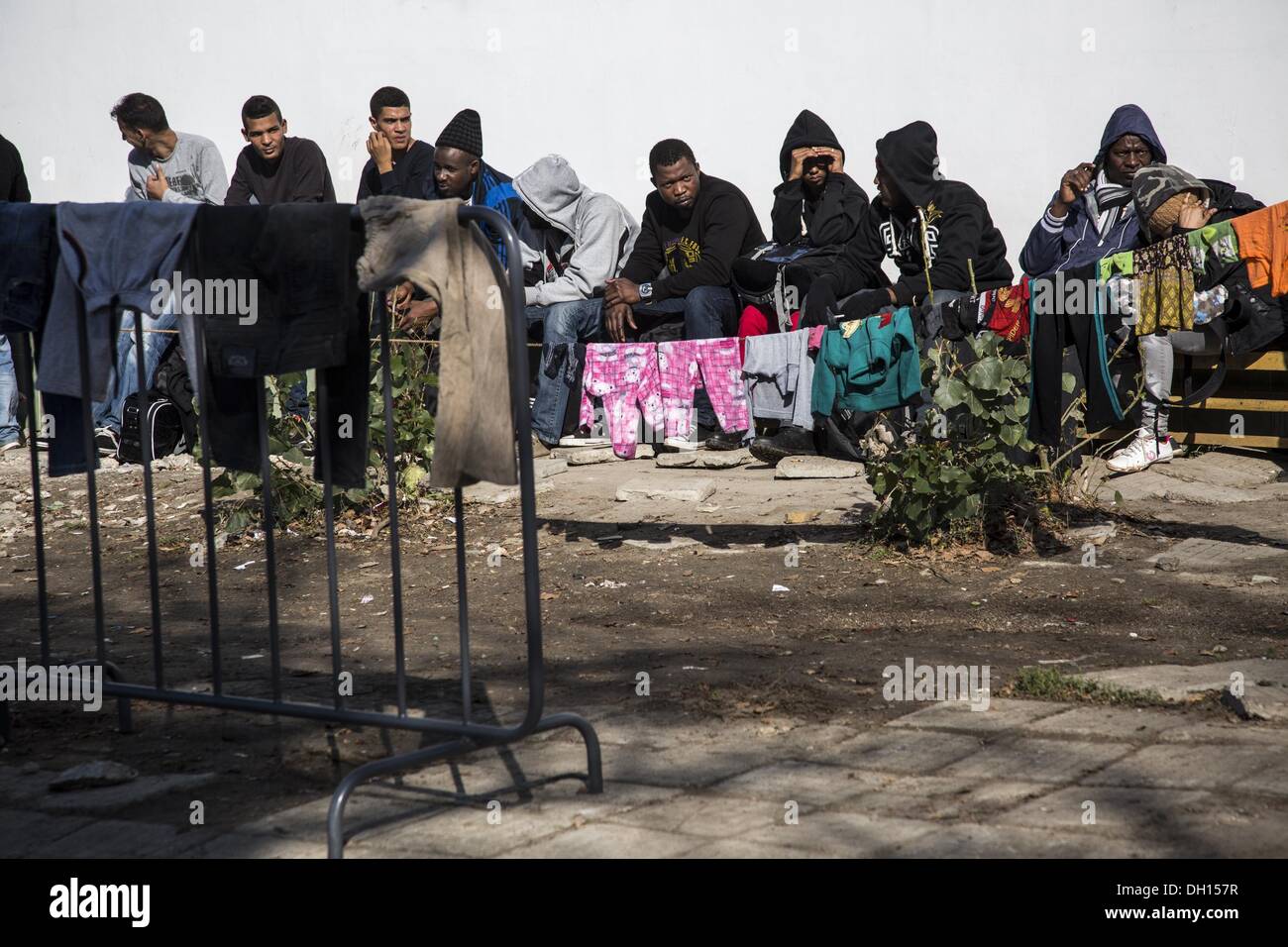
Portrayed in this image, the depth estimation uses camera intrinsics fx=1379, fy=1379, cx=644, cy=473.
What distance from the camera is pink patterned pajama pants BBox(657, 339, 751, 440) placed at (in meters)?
8.37

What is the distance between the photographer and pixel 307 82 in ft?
36.4

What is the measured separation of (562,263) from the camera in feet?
33.1

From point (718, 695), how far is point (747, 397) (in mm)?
4232

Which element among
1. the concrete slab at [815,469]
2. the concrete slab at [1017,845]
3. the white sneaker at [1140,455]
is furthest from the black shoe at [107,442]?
the concrete slab at [1017,845]

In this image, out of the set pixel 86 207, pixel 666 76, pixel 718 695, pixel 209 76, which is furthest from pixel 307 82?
pixel 718 695

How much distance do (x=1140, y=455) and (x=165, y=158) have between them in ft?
24.5

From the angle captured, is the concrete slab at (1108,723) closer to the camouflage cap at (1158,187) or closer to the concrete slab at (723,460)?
the camouflage cap at (1158,187)

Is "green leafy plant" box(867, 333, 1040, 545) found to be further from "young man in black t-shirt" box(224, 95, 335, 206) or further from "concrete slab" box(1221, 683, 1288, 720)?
"young man in black t-shirt" box(224, 95, 335, 206)

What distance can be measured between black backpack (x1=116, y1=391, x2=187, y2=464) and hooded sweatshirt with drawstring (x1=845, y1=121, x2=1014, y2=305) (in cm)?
506

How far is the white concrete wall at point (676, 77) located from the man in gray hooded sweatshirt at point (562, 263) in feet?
2.18

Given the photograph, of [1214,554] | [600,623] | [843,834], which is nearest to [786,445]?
[1214,554]

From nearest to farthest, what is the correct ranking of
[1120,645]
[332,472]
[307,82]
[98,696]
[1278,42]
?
[332,472] → [98,696] → [1120,645] → [1278,42] → [307,82]

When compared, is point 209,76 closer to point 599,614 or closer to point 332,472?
point 599,614

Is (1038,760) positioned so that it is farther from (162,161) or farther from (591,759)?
(162,161)
